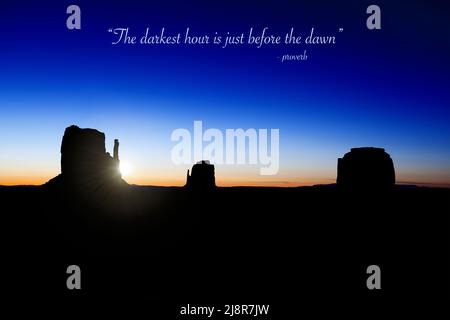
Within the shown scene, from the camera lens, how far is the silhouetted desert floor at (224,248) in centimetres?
1977

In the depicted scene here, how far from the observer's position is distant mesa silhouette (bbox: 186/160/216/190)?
141ft

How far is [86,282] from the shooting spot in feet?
66.3

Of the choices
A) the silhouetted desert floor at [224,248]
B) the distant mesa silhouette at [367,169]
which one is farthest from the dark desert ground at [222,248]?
the distant mesa silhouette at [367,169]

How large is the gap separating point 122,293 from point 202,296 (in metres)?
4.41

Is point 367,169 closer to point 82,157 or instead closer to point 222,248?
point 222,248

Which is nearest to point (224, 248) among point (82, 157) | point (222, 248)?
point (222, 248)

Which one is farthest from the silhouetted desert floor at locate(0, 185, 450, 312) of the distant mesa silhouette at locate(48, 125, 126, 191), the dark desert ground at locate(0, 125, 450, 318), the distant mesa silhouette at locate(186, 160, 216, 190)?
the distant mesa silhouette at locate(48, 125, 126, 191)

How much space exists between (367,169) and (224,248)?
12.6 m

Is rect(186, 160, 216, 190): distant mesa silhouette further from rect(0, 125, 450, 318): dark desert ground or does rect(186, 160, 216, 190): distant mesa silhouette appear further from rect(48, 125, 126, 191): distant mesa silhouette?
rect(48, 125, 126, 191): distant mesa silhouette

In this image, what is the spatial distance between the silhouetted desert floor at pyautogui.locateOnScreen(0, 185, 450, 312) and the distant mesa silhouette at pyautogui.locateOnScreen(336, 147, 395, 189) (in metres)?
1.26

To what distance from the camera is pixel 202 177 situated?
4328 centimetres
